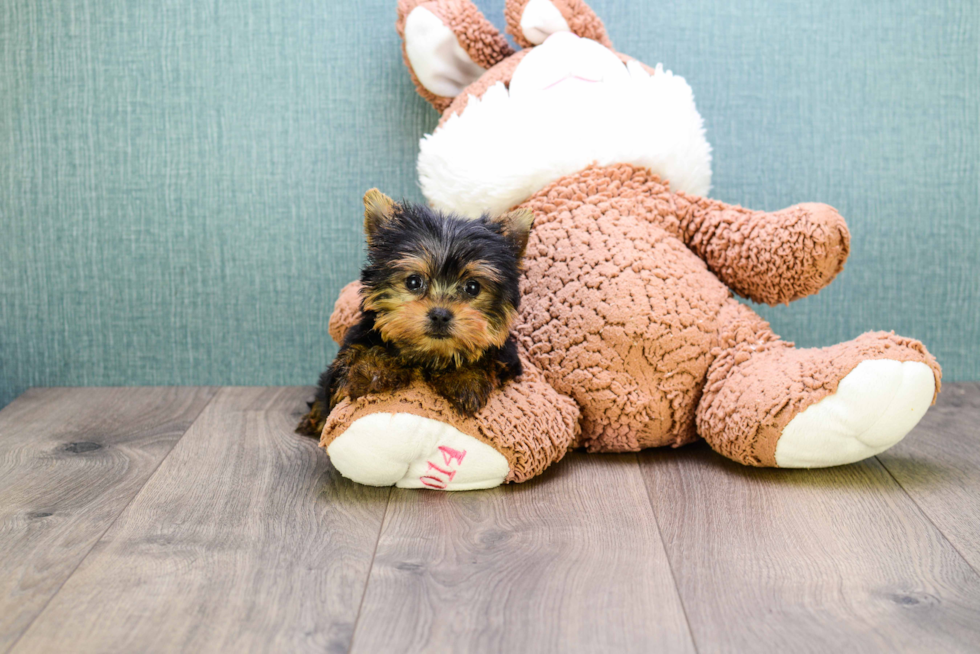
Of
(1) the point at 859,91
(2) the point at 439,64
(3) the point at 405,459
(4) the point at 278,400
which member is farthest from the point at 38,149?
(1) the point at 859,91

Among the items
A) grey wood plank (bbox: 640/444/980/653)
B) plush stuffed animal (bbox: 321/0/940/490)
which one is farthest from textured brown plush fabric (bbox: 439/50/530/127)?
grey wood plank (bbox: 640/444/980/653)

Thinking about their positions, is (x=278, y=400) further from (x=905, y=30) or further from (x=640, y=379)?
(x=905, y=30)

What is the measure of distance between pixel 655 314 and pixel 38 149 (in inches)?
58.6

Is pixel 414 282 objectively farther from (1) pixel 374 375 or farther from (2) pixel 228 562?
(2) pixel 228 562

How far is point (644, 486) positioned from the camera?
1524 millimetres

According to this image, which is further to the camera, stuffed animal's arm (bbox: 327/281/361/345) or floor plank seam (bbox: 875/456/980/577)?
stuffed animal's arm (bbox: 327/281/361/345)

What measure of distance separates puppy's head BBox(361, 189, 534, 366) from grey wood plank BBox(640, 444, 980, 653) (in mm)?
433

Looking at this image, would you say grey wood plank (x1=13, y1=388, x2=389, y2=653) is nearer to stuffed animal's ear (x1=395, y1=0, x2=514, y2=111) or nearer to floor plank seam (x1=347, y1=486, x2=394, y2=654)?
floor plank seam (x1=347, y1=486, x2=394, y2=654)

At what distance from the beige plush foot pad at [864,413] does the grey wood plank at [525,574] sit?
0.30 meters

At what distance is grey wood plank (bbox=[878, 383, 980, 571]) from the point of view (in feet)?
4.49

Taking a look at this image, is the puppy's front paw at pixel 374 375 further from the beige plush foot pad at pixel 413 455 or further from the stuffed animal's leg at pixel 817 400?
the stuffed animal's leg at pixel 817 400

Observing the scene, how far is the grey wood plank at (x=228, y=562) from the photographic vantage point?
1.08 metres

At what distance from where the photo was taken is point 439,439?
4.67 ft

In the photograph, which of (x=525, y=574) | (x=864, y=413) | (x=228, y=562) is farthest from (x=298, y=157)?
(x=864, y=413)
